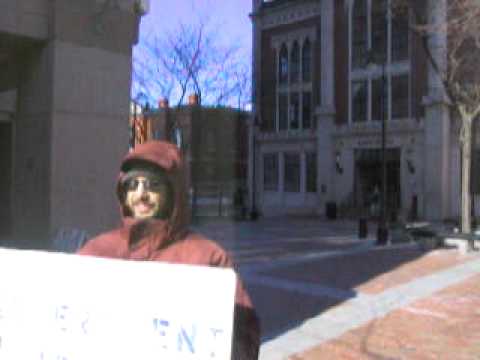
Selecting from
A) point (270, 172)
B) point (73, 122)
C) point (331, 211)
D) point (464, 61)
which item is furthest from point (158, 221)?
point (270, 172)

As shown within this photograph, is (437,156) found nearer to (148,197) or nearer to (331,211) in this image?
(331,211)

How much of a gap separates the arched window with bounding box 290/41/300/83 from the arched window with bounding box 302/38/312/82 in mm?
436

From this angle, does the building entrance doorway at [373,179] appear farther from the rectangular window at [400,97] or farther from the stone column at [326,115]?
the rectangular window at [400,97]

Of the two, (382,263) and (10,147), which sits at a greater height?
(10,147)

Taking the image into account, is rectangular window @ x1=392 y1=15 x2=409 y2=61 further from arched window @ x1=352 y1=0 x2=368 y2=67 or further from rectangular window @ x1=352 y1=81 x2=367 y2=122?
rectangular window @ x1=352 y1=81 x2=367 y2=122

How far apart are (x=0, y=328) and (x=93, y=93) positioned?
4.52m

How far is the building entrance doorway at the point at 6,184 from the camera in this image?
7172 mm

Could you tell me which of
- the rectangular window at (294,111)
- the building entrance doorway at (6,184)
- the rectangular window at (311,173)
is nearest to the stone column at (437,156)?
the rectangular window at (311,173)

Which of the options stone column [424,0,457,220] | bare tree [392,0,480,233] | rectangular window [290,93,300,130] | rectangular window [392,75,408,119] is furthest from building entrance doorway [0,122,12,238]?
rectangular window [290,93,300,130]

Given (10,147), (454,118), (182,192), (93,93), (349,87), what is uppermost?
(349,87)

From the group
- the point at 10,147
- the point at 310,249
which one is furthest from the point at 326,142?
the point at 10,147

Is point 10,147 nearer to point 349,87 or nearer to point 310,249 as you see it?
point 310,249

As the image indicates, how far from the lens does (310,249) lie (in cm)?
1655

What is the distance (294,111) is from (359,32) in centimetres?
635
